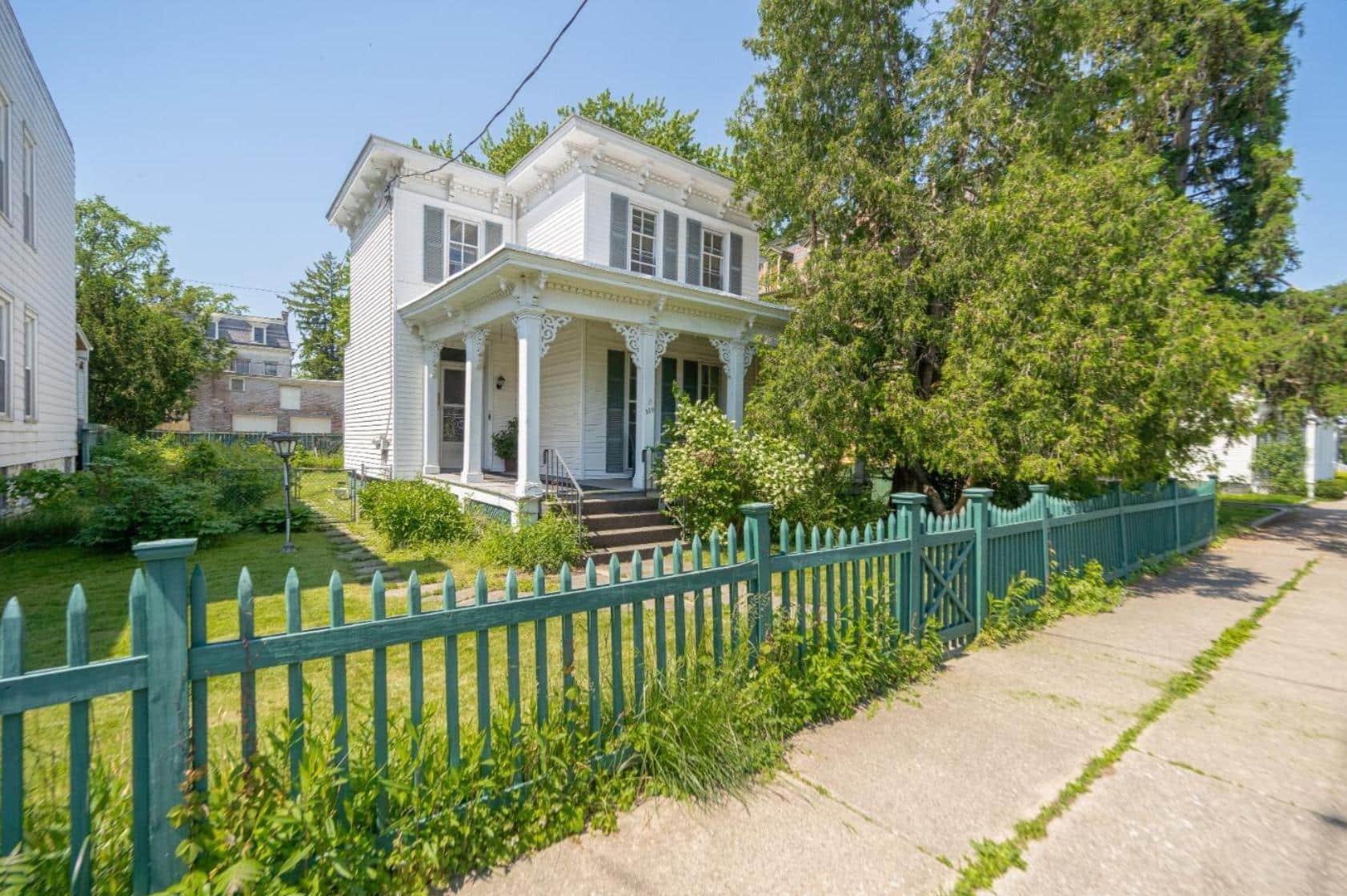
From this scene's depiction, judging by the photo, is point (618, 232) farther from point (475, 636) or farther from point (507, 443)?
point (475, 636)

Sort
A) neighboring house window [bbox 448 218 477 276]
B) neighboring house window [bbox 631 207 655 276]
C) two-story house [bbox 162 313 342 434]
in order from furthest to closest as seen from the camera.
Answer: two-story house [bbox 162 313 342 434] < neighboring house window [bbox 448 218 477 276] < neighboring house window [bbox 631 207 655 276]

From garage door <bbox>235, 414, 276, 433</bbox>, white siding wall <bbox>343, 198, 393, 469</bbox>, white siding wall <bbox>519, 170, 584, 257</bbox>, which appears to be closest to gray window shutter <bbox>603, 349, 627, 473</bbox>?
white siding wall <bbox>519, 170, 584, 257</bbox>

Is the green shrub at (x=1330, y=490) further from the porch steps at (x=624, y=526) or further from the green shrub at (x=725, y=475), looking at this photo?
the porch steps at (x=624, y=526)

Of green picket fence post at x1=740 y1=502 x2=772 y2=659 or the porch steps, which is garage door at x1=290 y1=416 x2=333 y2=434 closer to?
the porch steps

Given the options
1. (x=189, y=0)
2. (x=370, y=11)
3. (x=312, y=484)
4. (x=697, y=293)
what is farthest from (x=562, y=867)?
(x=312, y=484)

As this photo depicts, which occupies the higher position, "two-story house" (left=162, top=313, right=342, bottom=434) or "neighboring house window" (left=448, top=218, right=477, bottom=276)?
"neighboring house window" (left=448, top=218, right=477, bottom=276)

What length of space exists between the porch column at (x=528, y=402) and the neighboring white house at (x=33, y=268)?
A: 6397 millimetres

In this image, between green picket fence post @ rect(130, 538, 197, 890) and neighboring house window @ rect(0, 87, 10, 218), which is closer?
green picket fence post @ rect(130, 538, 197, 890)

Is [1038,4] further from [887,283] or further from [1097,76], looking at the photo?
[887,283]

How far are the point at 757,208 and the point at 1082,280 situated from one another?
234 inches

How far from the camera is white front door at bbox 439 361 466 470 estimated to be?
42.1 feet

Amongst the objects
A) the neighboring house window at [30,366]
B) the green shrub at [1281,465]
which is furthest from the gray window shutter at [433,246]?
the green shrub at [1281,465]

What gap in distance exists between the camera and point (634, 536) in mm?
8336

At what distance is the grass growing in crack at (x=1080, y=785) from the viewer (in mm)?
2303
